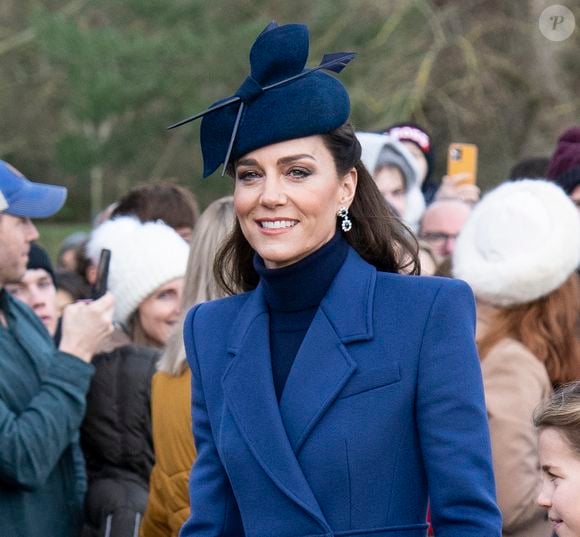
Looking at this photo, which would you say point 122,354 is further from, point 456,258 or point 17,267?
point 456,258

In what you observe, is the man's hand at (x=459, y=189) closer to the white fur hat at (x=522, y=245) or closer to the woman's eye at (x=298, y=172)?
the white fur hat at (x=522, y=245)

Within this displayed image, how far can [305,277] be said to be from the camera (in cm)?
268

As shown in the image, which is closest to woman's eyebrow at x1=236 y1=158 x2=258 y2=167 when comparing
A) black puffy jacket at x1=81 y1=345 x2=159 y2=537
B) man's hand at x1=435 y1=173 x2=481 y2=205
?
black puffy jacket at x1=81 y1=345 x2=159 y2=537

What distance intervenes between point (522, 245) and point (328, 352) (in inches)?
62.7

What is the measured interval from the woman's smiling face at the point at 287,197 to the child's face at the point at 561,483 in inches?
29.0

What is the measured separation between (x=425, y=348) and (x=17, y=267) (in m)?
2.10

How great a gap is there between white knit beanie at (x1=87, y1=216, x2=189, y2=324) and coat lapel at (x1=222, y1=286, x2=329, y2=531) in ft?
6.91

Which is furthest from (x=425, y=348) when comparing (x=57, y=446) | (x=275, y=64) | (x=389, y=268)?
(x=57, y=446)

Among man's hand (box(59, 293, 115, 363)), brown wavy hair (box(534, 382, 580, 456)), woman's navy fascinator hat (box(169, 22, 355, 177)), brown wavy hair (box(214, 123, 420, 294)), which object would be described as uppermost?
woman's navy fascinator hat (box(169, 22, 355, 177))

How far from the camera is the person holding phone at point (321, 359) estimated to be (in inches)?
98.4

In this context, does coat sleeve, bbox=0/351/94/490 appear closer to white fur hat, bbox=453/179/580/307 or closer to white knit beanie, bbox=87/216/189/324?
white knit beanie, bbox=87/216/189/324

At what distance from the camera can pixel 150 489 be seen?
159 inches

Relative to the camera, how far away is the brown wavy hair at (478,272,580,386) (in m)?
3.89

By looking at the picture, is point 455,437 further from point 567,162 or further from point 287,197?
point 567,162
